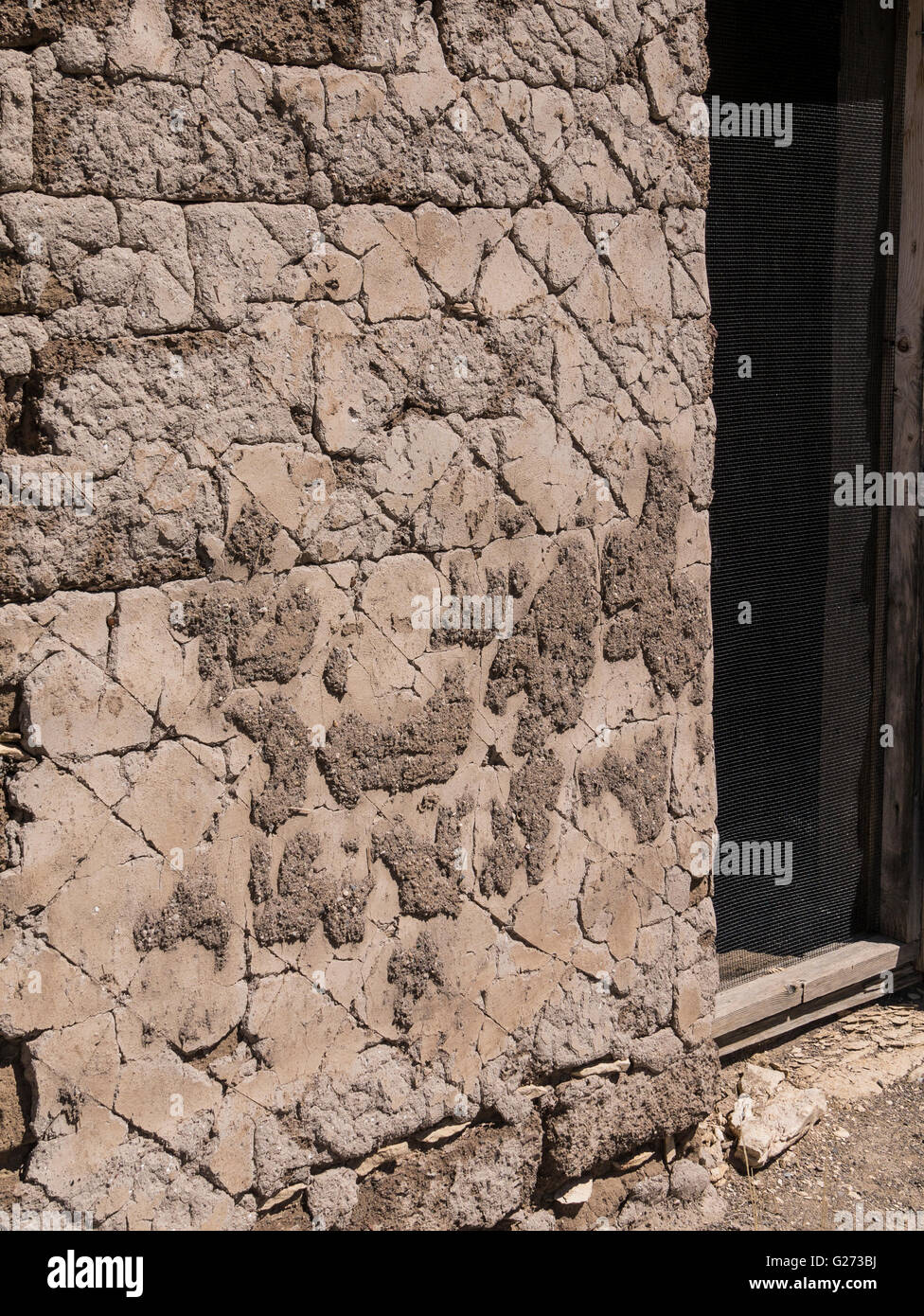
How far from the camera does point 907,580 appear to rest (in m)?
3.35

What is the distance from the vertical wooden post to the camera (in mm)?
3215

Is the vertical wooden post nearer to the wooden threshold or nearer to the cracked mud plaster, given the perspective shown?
the wooden threshold

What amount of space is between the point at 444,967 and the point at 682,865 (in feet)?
2.00

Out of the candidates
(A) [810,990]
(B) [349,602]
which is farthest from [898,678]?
(B) [349,602]

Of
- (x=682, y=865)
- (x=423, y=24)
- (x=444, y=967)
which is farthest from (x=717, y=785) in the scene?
(x=423, y=24)

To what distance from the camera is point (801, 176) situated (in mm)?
2922

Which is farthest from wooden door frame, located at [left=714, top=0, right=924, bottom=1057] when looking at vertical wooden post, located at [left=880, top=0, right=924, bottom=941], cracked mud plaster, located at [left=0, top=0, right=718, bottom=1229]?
cracked mud plaster, located at [left=0, top=0, right=718, bottom=1229]

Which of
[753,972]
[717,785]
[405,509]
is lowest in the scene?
[753,972]

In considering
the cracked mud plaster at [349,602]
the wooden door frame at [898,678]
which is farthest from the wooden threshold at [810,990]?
the cracked mud plaster at [349,602]

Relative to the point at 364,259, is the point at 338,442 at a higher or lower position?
lower

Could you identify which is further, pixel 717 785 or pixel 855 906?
pixel 855 906

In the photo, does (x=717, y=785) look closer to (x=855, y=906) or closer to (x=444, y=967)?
(x=855, y=906)

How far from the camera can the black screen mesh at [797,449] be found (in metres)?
2.81

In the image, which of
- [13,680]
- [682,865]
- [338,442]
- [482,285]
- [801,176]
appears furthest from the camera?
[801,176]
